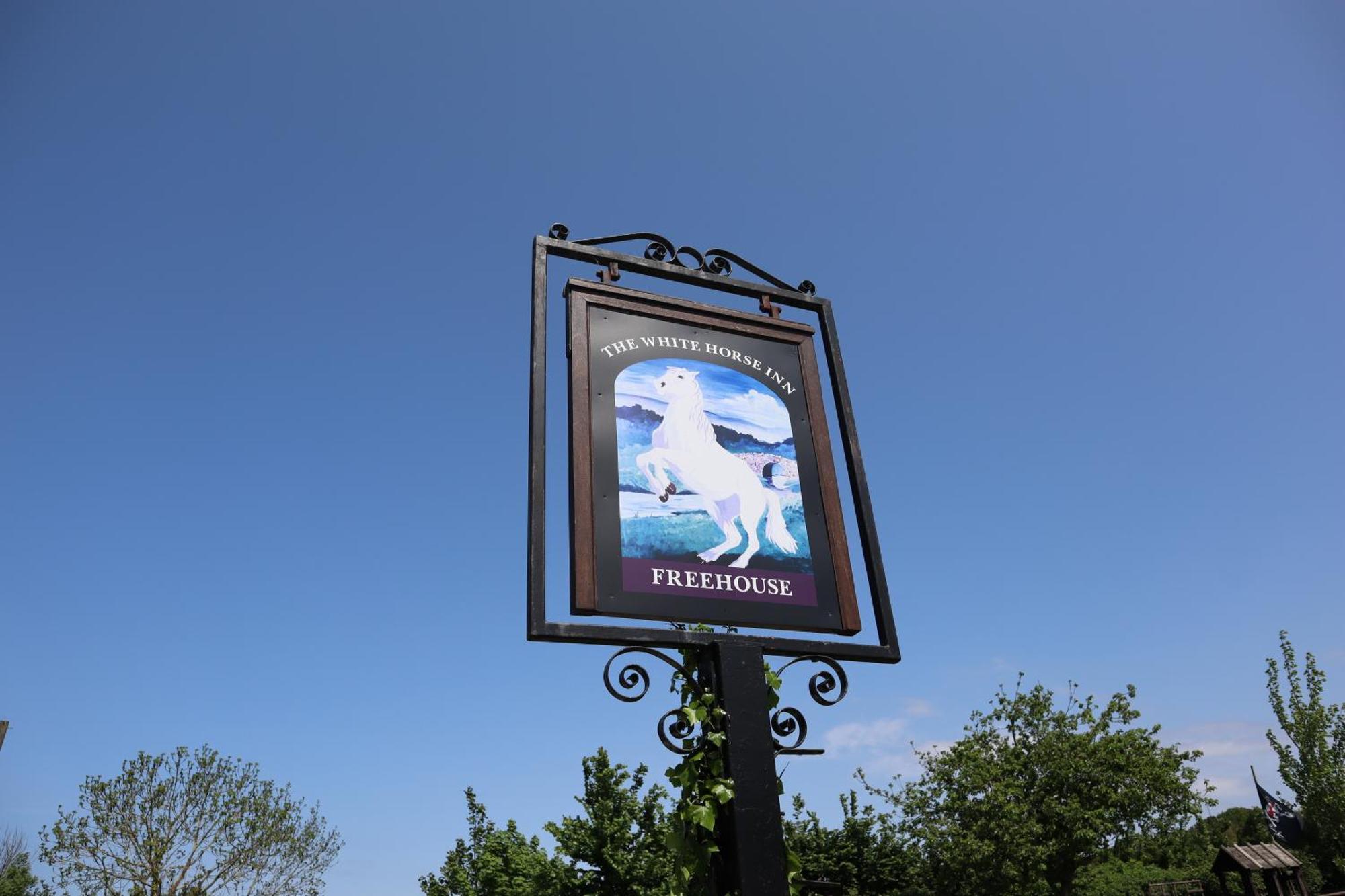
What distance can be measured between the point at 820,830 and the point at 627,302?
104ft

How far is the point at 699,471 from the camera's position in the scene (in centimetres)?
450

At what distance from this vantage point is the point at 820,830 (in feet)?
104

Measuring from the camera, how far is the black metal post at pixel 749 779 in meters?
3.33

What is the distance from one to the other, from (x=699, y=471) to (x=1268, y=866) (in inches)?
1146

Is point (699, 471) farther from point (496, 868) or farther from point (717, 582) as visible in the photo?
point (496, 868)

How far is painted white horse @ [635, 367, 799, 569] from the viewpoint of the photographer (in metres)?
4.35

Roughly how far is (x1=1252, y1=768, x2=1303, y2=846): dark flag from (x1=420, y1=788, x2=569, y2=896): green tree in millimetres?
32629

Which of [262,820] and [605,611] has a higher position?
[262,820]

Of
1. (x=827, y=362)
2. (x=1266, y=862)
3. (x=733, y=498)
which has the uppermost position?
(x=827, y=362)

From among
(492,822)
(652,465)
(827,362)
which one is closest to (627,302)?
(652,465)

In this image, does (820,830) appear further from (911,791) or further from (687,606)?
(687,606)

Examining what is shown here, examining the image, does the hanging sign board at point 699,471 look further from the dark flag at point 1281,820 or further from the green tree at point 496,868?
the dark flag at point 1281,820

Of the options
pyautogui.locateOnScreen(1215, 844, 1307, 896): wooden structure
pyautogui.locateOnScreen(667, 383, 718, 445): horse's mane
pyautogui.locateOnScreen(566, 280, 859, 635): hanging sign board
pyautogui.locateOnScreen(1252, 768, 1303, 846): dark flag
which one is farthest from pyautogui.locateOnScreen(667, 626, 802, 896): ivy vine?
pyautogui.locateOnScreen(1252, 768, 1303, 846): dark flag

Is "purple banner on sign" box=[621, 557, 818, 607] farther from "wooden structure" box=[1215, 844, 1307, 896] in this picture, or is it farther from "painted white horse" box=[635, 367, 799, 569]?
"wooden structure" box=[1215, 844, 1307, 896]
